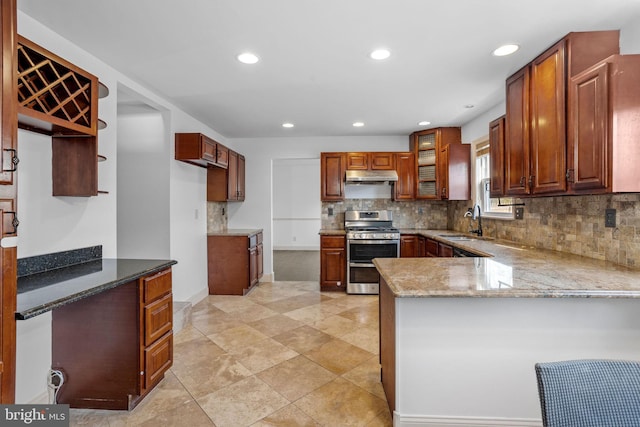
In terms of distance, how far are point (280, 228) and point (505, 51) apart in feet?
24.4

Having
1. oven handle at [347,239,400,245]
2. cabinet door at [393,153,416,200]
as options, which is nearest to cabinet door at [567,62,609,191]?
oven handle at [347,239,400,245]

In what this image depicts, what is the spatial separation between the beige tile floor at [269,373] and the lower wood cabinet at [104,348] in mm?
106

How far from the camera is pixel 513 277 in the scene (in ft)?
5.75

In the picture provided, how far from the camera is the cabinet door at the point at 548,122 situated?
Answer: 2.11 metres

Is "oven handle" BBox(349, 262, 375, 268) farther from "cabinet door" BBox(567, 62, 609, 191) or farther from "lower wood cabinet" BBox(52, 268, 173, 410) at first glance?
"lower wood cabinet" BBox(52, 268, 173, 410)

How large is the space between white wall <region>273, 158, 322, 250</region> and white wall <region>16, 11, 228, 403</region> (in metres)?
5.41

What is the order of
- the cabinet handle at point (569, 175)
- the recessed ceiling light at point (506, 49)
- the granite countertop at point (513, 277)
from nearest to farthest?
the granite countertop at point (513, 277)
the cabinet handle at point (569, 175)
the recessed ceiling light at point (506, 49)

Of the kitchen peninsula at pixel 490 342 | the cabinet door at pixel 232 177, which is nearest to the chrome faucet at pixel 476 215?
the kitchen peninsula at pixel 490 342

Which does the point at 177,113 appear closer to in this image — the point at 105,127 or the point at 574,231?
the point at 105,127

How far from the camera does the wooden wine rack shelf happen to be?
1664mm

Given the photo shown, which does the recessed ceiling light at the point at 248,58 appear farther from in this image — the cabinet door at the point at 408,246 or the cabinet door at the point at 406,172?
the cabinet door at the point at 408,246

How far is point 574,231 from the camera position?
2.50 m

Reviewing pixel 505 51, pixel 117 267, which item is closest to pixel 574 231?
pixel 505 51

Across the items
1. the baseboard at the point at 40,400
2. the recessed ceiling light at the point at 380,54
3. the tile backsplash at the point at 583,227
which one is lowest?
the baseboard at the point at 40,400
